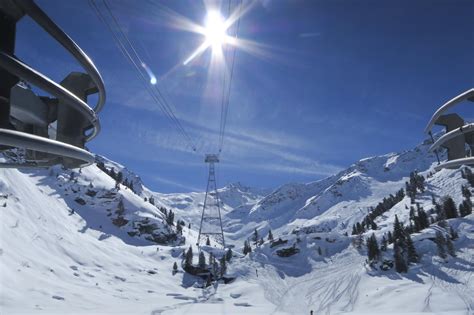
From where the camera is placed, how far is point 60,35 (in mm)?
4500

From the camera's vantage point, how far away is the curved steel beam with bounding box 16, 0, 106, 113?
4.04m

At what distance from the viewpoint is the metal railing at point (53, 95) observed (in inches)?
153

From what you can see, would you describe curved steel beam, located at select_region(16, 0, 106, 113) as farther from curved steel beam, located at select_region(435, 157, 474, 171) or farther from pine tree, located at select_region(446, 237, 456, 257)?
pine tree, located at select_region(446, 237, 456, 257)

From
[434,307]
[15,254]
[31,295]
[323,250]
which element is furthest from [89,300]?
[323,250]

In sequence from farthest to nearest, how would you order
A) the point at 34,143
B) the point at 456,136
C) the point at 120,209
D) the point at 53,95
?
the point at 120,209 < the point at 456,136 < the point at 53,95 < the point at 34,143

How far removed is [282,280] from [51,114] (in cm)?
11322

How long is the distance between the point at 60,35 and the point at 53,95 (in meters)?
0.78

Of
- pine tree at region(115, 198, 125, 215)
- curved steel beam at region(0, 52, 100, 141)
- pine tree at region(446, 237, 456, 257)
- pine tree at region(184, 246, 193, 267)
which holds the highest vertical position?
pine tree at region(115, 198, 125, 215)

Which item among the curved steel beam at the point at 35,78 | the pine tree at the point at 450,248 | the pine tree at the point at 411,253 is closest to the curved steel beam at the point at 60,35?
the curved steel beam at the point at 35,78

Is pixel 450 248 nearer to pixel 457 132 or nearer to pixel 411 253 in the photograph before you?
pixel 411 253

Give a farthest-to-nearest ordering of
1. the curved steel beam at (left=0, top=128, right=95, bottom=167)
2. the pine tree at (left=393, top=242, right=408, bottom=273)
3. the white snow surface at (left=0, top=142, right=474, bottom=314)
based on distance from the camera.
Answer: the pine tree at (left=393, top=242, right=408, bottom=273), the white snow surface at (left=0, top=142, right=474, bottom=314), the curved steel beam at (left=0, top=128, right=95, bottom=167)

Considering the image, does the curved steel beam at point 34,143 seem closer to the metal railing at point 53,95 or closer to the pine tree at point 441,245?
the metal railing at point 53,95

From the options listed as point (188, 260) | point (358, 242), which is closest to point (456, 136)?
point (188, 260)

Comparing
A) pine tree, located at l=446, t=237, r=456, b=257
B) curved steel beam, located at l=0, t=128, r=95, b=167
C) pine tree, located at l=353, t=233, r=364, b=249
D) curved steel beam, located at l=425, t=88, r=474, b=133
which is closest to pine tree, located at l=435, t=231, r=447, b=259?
pine tree, located at l=446, t=237, r=456, b=257
